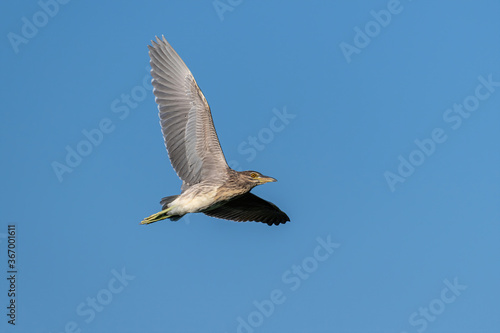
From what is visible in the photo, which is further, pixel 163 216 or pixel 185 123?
pixel 185 123

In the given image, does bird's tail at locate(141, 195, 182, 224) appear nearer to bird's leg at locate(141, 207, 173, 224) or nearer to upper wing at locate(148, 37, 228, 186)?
bird's leg at locate(141, 207, 173, 224)

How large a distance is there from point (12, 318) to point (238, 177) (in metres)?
6.79

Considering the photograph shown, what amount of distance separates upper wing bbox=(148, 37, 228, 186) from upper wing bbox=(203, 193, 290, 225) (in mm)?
2033

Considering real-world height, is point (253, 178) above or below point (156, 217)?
below

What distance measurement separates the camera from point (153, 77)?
1703cm

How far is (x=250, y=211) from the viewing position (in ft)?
62.5

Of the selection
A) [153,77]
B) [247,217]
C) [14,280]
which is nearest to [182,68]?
[153,77]

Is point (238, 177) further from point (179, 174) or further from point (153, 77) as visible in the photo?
point (153, 77)

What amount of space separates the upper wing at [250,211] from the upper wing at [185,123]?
6.67 ft

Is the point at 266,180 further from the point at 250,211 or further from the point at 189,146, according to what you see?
the point at 250,211

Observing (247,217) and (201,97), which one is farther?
(247,217)

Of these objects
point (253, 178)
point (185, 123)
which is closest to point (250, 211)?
point (253, 178)

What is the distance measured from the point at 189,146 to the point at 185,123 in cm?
54

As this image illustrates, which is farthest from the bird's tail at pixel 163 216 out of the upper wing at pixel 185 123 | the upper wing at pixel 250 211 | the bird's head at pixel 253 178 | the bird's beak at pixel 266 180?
the upper wing at pixel 250 211
